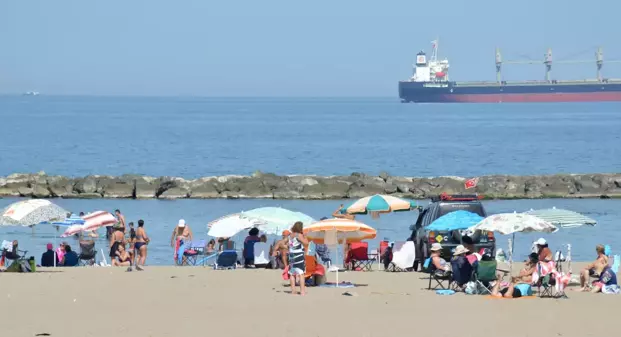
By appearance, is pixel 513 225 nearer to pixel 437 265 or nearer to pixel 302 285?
pixel 437 265

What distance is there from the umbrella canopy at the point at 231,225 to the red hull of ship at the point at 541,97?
507ft

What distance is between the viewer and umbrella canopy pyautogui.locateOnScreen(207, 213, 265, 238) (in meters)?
18.7

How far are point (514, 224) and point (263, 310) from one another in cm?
400

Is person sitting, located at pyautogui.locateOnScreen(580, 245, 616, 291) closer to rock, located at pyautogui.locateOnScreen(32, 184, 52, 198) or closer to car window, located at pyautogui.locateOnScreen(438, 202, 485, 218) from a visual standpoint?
car window, located at pyautogui.locateOnScreen(438, 202, 485, 218)

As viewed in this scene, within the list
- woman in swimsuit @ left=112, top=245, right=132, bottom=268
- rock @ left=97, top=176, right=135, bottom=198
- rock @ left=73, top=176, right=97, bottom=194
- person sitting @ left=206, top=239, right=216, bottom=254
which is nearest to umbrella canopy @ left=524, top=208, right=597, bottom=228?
person sitting @ left=206, top=239, right=216, bottom=254

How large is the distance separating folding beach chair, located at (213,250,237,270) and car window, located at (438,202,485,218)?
3.17m

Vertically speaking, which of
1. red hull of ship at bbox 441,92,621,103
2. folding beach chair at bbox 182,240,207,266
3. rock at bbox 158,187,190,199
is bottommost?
red hull of ship at bbox 441,92,621,103

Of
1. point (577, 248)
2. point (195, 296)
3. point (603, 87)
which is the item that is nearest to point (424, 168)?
point (577, 248)

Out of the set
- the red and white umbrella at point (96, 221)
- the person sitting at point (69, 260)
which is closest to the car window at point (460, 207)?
the person sitting at point (69, 260)

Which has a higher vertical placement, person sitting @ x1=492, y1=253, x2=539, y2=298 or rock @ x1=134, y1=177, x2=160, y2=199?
person sitting @ x1=492, y1=253, x2=539, y2=298

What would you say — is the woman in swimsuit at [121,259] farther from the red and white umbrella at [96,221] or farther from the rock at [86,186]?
the rock at [86,186]

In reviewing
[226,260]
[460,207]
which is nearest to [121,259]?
[226,260]

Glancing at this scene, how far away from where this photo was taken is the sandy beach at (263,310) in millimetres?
11500

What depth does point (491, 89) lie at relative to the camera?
17850cm
